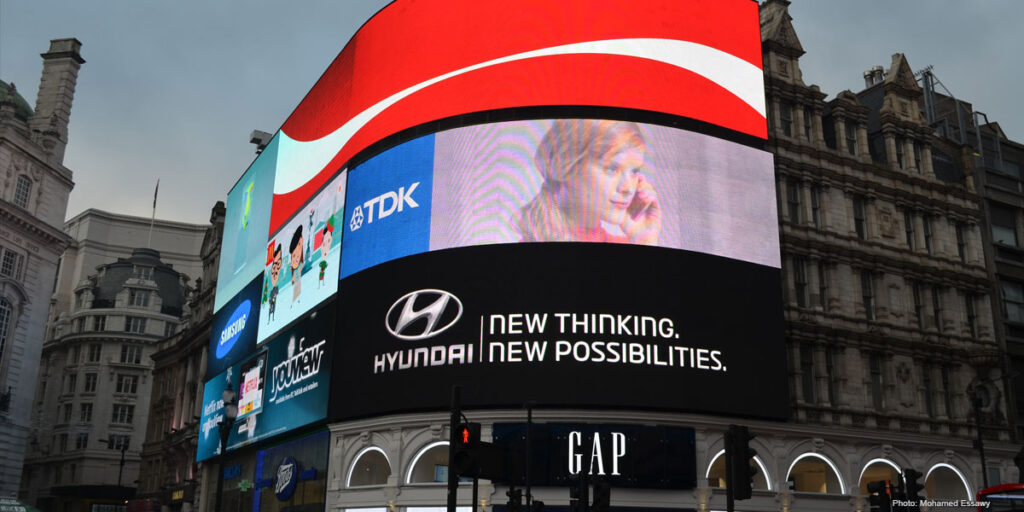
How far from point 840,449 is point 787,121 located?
1581cm

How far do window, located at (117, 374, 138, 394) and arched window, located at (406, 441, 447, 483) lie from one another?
249 ft

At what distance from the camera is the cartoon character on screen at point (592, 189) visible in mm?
36469

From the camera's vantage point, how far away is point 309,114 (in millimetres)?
52031

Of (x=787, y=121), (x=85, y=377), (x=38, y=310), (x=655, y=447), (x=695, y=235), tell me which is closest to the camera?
(x=655, y=447)

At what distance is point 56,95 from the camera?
71.8m

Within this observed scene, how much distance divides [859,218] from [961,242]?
25.0 feet

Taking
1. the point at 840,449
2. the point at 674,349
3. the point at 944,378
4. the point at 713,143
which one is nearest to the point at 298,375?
the point at 674,349

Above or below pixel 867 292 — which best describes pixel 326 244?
above

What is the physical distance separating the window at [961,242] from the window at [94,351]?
88.5 meters

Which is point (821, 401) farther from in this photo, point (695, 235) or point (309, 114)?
point (309, 114)

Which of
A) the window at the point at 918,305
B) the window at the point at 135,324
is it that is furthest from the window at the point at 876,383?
the window at the point at 135,324

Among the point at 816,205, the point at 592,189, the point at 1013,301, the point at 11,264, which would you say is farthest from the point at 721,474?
the point at 11,264

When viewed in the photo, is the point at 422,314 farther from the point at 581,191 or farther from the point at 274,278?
the point at 274,278

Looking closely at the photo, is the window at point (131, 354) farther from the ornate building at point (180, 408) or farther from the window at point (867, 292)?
the window at point (867, 292)
